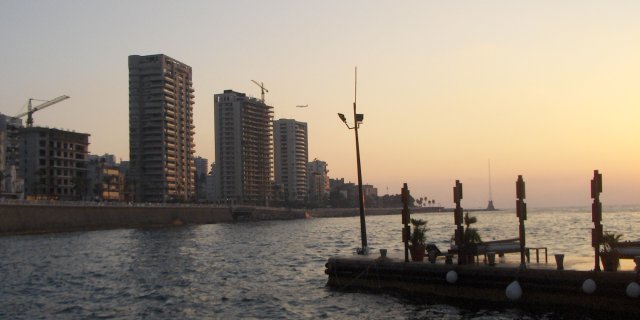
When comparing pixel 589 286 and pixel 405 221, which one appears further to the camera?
pixel 405 221

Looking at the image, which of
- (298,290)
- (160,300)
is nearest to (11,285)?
(160,300)

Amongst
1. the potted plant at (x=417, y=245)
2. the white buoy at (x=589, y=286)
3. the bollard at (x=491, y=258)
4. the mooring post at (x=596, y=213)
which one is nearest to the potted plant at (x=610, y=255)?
the mooring post at (x=596, y=213)

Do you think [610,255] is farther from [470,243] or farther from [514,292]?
[470,243]

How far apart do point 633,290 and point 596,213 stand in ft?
11.9

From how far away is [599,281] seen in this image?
83.4ft

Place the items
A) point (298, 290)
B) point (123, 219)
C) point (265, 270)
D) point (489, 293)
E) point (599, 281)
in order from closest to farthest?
point (599, 281)
point (489, 293)
point (298, 290)
point (265, 270)
point (123, 219)

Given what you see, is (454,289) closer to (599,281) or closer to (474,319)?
(474,319)

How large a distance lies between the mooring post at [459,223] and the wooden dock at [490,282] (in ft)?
1.96

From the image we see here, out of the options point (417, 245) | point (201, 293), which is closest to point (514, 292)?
point (417, 245)

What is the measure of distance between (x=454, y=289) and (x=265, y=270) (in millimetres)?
23040

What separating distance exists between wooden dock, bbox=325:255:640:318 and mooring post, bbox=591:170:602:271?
95 centimetres

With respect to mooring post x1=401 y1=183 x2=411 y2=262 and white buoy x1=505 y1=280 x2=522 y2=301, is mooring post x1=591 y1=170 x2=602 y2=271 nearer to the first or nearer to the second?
white buoy x1=505 y1=280 x2=522 y2=301

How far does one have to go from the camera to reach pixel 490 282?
1143 inches

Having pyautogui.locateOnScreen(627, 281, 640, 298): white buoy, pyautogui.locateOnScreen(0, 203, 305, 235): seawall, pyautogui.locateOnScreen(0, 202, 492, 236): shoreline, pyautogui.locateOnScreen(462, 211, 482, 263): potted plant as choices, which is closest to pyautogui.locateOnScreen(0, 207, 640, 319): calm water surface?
pyautogui.locateOnScreen(627, 281, 640, 298): white buoy
